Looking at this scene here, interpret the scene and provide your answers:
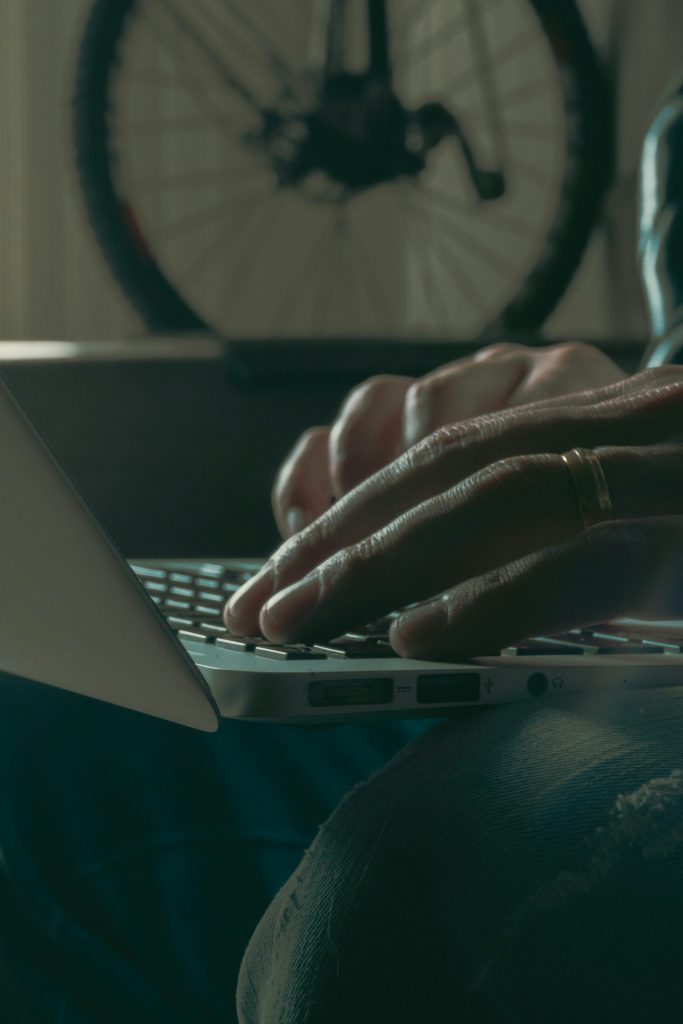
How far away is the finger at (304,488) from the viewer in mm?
768

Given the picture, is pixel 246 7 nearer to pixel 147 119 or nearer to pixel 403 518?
pixel 147 119

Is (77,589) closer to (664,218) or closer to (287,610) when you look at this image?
(287,610)

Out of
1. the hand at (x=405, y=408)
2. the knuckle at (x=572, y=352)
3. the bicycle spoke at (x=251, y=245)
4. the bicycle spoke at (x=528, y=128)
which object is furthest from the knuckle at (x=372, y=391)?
the bicycle spoke at (x=251, y=245)

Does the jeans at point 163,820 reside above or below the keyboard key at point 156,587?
below

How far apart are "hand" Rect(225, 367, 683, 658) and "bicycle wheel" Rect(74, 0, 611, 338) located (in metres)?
1.54

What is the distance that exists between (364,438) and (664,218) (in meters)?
0.54

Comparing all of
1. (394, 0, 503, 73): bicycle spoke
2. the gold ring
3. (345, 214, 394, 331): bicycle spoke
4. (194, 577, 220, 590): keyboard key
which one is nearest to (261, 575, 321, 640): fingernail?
the gold ring

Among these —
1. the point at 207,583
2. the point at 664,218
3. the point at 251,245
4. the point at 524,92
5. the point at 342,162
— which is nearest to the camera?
the point at 207,583

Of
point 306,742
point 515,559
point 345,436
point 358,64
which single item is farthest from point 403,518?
point 358,64

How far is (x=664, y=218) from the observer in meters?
1.12

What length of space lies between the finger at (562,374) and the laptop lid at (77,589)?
52cm

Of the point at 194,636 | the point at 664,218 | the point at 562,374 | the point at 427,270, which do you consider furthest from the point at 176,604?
the point at 427,270

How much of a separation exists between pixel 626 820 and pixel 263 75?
2.89m

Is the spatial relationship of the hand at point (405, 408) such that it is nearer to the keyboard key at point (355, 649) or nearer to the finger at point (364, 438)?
the finger at point (364, 438)
